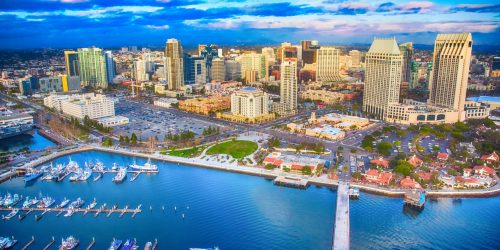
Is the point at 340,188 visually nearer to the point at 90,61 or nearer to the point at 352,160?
the point at 352,160

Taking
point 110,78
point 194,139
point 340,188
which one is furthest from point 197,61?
point 340,188

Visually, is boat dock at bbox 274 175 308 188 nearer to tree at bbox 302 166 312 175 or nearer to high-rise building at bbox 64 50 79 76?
tree at bbox 302 166 312 175

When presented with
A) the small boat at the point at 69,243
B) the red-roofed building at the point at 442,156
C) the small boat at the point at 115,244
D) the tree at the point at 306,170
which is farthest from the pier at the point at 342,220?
the small boat at the point at 69,243

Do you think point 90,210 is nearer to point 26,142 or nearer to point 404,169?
point 26,142

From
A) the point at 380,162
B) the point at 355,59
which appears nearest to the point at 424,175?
the point at 380,162

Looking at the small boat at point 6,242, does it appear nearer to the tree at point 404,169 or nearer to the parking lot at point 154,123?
the parking lot at point 154,123

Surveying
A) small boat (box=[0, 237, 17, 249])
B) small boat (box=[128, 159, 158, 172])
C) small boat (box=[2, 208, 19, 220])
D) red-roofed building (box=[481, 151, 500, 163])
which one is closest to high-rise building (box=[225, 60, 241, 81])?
small boat (box=[128, 159, 158, 172])

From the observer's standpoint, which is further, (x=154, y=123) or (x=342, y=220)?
(x=154, y=123)
